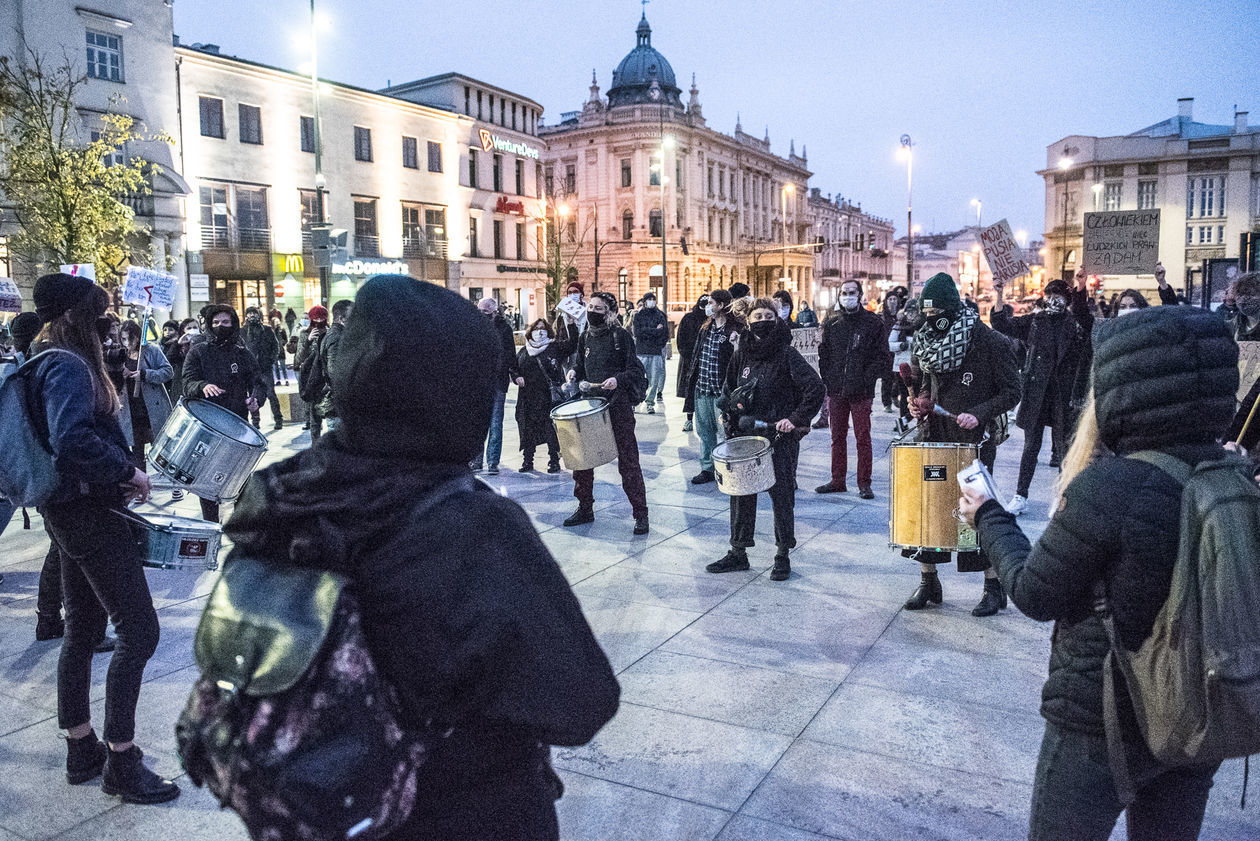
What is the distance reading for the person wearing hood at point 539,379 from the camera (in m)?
10.5

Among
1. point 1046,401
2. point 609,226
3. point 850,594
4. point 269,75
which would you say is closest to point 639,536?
point 850,594

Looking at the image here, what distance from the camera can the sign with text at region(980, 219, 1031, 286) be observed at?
12.5m

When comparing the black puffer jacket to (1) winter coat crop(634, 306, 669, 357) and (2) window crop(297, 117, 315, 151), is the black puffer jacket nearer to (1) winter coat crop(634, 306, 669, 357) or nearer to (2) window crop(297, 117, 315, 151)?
(1) winter coat crop(634, 306, 669, 357)

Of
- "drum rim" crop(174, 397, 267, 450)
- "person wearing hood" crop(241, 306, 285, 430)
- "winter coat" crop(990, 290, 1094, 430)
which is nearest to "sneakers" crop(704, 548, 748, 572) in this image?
"drum rim" crop(174, 397, 267, 450)

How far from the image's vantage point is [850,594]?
5.81 meters

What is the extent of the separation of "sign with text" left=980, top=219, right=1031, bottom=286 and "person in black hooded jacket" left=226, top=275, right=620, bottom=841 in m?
12.2

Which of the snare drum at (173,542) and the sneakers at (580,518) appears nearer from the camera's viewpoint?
the snare drum at (173,542)

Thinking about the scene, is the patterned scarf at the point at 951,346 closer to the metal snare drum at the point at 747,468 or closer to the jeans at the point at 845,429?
the metal snare drum at the point at 747,468

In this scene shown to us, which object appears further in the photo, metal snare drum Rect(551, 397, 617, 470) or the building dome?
the building dome

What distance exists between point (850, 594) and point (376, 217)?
1532 inches

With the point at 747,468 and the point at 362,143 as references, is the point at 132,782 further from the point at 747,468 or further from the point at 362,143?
the point at 362,143

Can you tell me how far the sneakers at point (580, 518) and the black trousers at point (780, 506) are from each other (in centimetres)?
183

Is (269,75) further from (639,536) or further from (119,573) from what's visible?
(119,573)

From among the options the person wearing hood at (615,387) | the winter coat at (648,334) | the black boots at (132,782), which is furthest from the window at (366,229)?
the black boots at (132,782)
